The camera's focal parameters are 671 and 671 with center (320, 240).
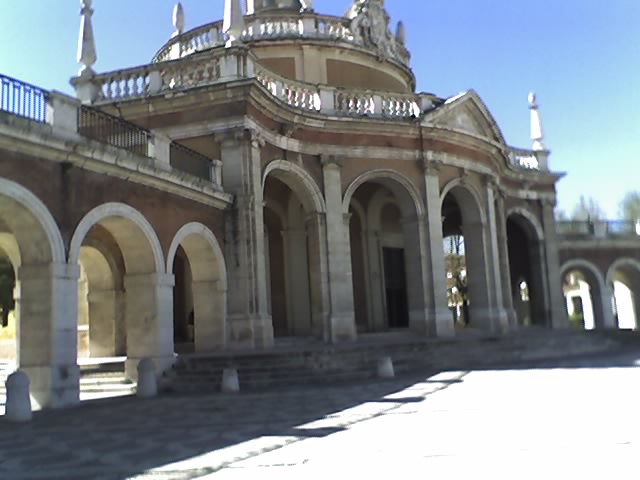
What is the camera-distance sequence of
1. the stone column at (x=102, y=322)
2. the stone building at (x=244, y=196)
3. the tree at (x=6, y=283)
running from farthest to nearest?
the tree at (x=6, y=283) → the stone column at (x=102, y=322) → the stone building at (x=244, y=196)

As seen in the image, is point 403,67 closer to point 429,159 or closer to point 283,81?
point 429,159

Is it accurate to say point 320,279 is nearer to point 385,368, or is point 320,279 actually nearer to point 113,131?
point 385,368

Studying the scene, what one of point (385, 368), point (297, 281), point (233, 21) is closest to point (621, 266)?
point (297, 281)

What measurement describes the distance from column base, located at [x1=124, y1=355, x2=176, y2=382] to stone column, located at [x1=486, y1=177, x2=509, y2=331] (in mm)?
13042

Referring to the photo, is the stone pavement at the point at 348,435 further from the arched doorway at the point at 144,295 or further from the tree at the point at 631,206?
the tree at the point at 631,206

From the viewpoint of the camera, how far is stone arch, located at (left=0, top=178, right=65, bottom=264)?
1187 centimetres

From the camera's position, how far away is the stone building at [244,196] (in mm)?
12492

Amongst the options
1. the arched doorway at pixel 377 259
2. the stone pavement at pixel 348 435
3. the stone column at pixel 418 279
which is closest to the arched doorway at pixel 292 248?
the arched doorway at pixel 377 259

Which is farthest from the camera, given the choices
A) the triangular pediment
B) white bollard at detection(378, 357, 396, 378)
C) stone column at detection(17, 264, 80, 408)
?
the triangular pediment

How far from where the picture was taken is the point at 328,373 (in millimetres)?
15539

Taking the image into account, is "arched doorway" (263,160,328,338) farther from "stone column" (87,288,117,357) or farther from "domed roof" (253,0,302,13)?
"domed roof" (253,0,302,13)

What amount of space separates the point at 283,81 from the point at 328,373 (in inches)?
369

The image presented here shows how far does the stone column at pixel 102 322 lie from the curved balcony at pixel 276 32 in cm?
950

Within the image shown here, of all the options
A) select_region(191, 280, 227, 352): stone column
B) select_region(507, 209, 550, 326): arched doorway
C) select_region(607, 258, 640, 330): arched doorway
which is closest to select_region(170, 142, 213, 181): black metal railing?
select_region(191, 280, 227, 352): stone column
